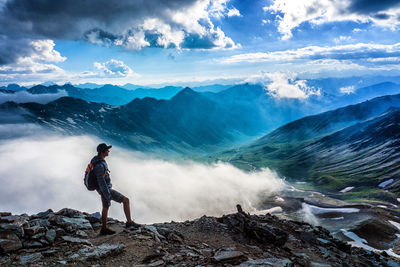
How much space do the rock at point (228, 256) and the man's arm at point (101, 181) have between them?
26.0 feet

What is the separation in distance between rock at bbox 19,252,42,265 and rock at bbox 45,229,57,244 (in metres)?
1.44

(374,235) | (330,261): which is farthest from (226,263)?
(374,235)

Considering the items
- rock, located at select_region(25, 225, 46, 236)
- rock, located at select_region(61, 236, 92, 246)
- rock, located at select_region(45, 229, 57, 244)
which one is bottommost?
rock, located at select_region(61, 236, 92, 246)

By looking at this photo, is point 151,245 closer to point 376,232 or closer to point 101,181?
point 101,181

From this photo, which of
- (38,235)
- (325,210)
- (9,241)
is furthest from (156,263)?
(325,210)

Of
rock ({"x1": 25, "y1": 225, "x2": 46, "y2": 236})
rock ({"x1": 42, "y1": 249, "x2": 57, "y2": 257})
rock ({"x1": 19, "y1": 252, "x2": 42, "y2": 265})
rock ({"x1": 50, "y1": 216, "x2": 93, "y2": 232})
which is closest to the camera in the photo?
rock ({"x1": 19, "y1": 252, "x2": 42, "y2": 265})

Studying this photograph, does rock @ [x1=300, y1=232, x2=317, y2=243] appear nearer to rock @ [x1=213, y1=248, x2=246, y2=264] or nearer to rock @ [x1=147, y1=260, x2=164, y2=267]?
rock @ [x1=213, y1=248, x2=246, y2=264]

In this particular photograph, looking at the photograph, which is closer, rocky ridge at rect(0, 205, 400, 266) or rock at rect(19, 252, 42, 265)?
rock at rect(19, 252, 42, 265)

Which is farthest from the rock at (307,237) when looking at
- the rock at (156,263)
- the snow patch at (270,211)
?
the snow patch at (270,211)

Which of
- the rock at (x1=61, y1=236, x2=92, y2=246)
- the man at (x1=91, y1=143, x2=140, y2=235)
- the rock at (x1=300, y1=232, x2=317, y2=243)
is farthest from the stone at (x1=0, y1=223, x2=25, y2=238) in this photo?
the rock at (x1=300, y1=232, x2=317, y2=243)

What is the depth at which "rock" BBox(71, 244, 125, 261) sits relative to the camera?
13234 millimetres

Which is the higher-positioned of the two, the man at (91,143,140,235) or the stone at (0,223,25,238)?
the man at (91,143,140,235)

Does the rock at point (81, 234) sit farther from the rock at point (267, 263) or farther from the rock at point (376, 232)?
the rock at point (376, 232)

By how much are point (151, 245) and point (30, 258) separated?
6.30m
